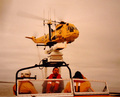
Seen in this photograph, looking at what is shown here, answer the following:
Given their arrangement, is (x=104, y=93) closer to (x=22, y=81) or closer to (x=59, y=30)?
(x=22, y=81)

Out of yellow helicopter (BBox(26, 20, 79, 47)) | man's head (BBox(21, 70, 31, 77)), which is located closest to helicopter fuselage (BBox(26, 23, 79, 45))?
yellow helicopter (BBox(26, 20, 79, 47))

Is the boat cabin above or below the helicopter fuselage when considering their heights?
below

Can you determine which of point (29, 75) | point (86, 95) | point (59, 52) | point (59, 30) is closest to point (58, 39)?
point (59, 30)

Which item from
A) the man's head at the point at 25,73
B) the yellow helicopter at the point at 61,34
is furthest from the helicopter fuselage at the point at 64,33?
the man's head at the point at 25,73

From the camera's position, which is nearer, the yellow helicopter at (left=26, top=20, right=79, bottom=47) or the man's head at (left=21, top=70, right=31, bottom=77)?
the man's head at (left=21, top=70, right=31, bottom=77)

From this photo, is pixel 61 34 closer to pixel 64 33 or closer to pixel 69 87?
pixel 64 33

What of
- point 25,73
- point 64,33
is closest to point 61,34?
point 64,33

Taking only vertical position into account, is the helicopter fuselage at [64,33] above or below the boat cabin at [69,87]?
above

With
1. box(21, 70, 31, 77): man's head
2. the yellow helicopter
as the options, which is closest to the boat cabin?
box(21, 70, 31, 77): man's head

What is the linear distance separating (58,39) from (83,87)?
2.94 m

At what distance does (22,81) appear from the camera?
3.18m

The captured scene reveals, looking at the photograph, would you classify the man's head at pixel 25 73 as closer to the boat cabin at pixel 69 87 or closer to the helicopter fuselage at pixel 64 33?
the boat cabin at pixel 69 87

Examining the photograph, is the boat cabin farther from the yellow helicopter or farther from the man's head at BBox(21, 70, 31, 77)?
the yellow helicopter

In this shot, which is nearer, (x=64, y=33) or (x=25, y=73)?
(x=25, y=73)
